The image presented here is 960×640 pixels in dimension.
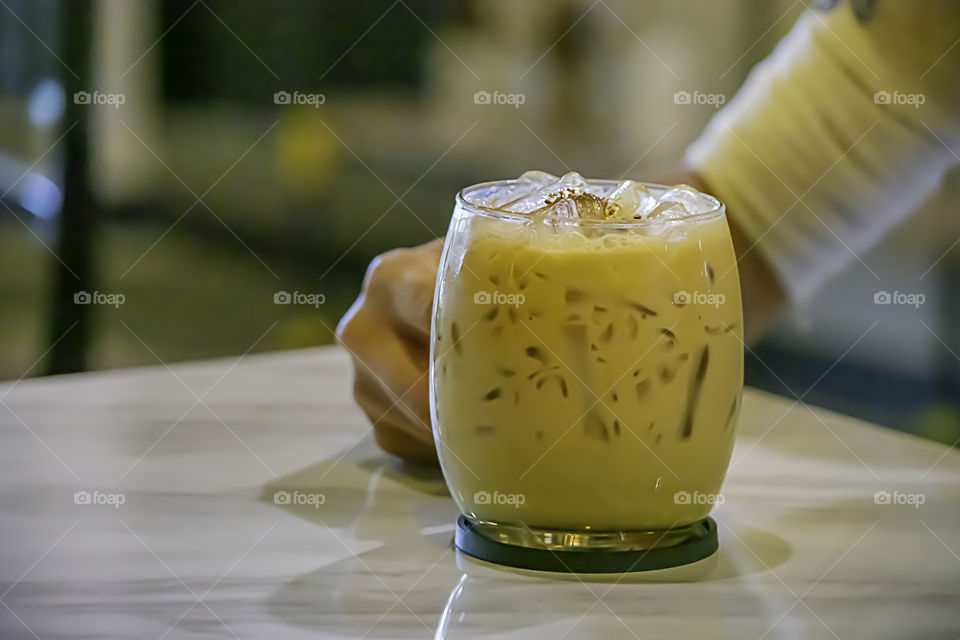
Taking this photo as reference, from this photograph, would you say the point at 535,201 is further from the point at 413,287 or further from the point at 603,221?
the point at 413,287

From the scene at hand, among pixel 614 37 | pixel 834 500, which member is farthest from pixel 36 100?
pixel 834 500

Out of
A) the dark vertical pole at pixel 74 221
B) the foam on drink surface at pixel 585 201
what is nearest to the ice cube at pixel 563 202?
the foam on drink surface at pixel 585 201

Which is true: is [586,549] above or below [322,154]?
above

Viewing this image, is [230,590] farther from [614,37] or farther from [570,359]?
[614,37]

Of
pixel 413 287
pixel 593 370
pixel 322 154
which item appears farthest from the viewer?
pixel 322 154

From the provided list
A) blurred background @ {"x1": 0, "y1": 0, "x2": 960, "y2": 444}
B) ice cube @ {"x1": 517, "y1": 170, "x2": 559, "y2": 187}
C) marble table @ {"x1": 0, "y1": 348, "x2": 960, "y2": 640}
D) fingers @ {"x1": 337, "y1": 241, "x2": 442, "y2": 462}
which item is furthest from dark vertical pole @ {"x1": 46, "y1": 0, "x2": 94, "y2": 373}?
ice cube @ {"x1": 517, "y1": 170, "x2": 559, "y2": 187}

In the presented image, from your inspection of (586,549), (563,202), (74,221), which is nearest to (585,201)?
(563,202)

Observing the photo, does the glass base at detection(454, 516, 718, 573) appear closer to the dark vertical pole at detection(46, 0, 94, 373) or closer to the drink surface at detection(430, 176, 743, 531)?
the drink surface at detection(430, 176, 743, 531)
